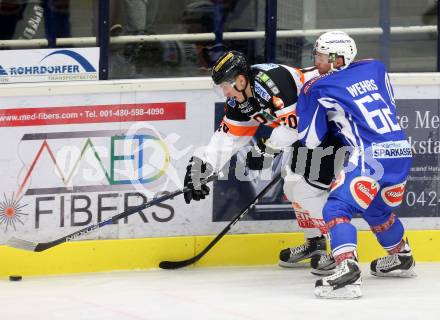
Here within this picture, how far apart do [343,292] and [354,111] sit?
0.86 meters

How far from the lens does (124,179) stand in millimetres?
6309

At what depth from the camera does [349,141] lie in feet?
19.1

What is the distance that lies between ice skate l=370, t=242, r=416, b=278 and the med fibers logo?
1802 millimetres

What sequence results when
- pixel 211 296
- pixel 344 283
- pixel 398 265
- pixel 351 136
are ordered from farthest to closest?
1. pixel 398 265
2. pixel 351 136
3. pixel 211 296
4. pixel 344 283

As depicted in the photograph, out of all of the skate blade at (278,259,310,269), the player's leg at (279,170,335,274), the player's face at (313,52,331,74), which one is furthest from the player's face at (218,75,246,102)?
the skate blade at (278,259,310,269)

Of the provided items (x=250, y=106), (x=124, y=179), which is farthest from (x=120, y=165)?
(x=250, y=106)

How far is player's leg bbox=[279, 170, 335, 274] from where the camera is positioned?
6074 mm

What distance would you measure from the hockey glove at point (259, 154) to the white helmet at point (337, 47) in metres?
0.53

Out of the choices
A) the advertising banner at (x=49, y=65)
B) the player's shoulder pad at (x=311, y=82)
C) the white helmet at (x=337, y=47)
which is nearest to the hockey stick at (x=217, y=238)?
the player's shoulder pad at (x=311, y=82)

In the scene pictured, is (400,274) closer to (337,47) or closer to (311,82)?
(311,82)

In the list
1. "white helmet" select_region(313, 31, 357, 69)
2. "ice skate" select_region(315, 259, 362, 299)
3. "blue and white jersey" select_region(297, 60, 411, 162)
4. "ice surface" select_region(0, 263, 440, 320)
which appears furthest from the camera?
"white helmet" select_region(313, 31, 357, 69)

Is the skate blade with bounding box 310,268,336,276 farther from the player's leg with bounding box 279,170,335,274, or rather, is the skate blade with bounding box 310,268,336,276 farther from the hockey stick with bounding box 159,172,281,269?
the hockey stick with bounding box 159,172,281,269

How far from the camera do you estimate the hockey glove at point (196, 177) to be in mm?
6180

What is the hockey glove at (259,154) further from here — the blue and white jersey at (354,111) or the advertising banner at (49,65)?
the advertising banner at (49,65)
